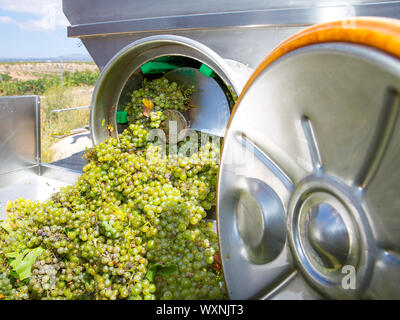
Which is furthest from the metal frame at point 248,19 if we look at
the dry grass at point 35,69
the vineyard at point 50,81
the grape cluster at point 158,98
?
the dry grass at point 35,69

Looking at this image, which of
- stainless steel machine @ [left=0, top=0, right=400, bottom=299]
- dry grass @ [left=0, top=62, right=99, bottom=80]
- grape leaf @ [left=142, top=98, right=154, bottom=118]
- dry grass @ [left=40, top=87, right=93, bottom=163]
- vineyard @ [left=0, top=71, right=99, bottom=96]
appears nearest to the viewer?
stainless steel machine @ [left=0, top=0, right=400, bottom=299]

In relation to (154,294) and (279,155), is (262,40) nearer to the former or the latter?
(279,155)

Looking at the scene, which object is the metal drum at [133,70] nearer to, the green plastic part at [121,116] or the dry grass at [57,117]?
the green plastic part at [121,116]

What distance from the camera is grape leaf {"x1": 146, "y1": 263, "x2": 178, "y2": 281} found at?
1.39 metres

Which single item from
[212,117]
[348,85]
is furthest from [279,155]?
[212,117]

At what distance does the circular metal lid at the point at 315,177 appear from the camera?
0.75m

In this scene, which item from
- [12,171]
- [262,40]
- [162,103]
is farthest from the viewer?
[12,171]

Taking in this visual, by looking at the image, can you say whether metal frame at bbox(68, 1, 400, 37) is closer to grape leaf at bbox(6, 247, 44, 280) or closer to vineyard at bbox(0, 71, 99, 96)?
grape leaf at bbox(6, 247, 44, 280)

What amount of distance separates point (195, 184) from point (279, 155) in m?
0.78

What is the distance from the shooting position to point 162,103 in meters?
2.10

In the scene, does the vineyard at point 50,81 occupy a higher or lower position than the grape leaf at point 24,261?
higher

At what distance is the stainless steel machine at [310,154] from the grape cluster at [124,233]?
261 mm

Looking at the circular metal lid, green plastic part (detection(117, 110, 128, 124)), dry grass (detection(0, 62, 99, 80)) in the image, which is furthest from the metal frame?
dry grass (detection(0, 62, 99, 80))

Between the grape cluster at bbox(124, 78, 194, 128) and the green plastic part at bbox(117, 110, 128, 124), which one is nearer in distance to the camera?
the grape cluster at bbox(124, 78, 194, 128)
